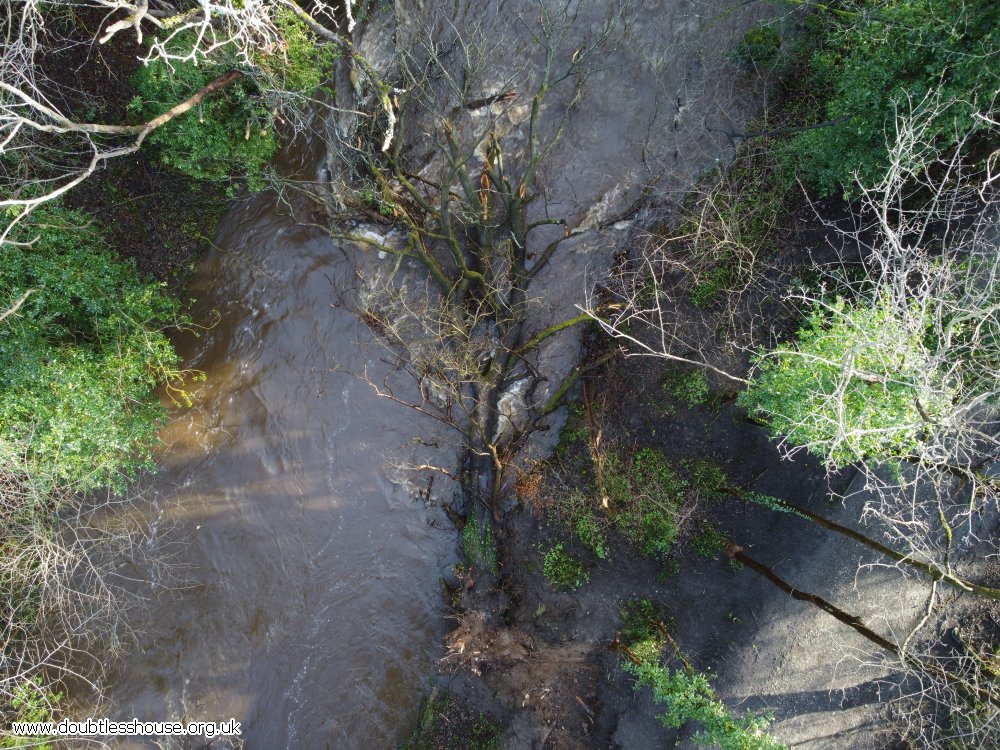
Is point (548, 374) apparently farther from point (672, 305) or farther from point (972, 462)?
point (972, 462)

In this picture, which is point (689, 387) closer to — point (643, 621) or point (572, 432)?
point (572, 432)

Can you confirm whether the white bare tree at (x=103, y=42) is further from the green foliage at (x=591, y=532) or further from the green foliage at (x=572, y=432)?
the green foliage at (x=591, y=532)

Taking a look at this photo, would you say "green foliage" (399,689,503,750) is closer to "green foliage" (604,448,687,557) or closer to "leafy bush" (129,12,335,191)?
"green foliage" (604,448,687,557)

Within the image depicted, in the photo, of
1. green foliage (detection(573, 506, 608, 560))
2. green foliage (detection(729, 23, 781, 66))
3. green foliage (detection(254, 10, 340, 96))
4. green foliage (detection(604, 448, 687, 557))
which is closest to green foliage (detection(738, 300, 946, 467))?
green foliage (detection(604, 448, 687, 557))

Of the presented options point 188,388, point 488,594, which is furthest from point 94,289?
point 488,594

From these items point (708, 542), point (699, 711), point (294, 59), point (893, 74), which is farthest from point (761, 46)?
point (699, 711)

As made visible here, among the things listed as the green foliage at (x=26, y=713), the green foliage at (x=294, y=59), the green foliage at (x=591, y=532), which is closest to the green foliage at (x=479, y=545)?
the green foliage at (x=591, y=532)
